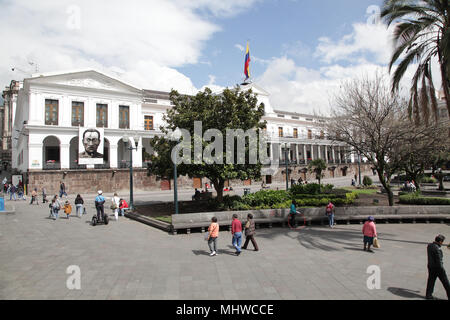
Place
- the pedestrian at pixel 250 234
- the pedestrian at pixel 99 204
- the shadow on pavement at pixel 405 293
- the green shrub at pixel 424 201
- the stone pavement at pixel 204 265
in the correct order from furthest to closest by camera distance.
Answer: the green shrub at pixel 424 201 → the pedestrian at pixel 99 204 → the pedestrian at pixel 250 234 → the stone pavement at pixel 204 265 → the shadow on pavement at pixel 405 293

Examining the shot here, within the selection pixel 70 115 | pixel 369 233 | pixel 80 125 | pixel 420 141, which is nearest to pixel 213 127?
pixel 369 233

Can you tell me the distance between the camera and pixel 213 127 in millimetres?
14883

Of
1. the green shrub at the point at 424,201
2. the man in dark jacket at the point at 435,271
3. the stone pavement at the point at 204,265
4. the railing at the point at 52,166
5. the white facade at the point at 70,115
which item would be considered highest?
the white facade at the point at 70,115

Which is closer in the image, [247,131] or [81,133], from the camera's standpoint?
[247,131]

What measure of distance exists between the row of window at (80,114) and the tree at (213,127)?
18818 millimetres

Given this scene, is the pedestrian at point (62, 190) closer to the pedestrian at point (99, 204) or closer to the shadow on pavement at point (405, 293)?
the pedestrian at point (99, 204)

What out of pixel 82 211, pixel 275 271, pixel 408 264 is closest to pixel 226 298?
pixel 275 271

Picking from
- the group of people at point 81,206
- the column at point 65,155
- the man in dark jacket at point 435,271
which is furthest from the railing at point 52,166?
the man in dark jacket at point 435,271

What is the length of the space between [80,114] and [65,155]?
4795mm

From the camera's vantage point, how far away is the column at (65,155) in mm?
28873

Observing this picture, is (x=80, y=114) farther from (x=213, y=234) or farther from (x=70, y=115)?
(x=213, y=234)

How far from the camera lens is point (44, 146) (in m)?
30.9
